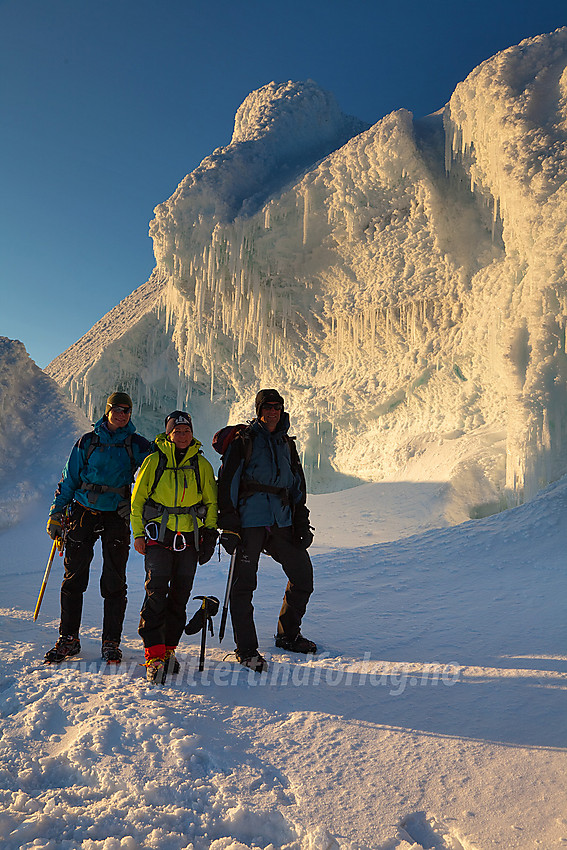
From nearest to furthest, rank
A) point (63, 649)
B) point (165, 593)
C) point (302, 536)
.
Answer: point (165, 593) → point (63, 649) → point (302, 536)

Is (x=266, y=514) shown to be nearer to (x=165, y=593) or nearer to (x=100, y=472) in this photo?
(x=165, y=593)

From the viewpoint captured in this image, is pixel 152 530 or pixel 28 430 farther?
pixel 28 430

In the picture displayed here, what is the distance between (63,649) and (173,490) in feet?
Answer: 4.29

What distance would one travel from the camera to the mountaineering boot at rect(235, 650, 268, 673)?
3.15 metres

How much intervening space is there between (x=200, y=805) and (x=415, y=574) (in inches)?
156

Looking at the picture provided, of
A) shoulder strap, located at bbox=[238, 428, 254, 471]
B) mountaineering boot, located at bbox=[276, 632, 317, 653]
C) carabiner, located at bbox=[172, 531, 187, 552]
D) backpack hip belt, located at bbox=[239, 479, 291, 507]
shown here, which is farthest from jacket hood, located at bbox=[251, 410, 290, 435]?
mountaineering boot, located at bbox=[276, 632, 317, 653]

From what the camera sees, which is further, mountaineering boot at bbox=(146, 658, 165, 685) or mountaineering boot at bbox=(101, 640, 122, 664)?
mountaineering boot at bbox=(101, 640, 122, 664)

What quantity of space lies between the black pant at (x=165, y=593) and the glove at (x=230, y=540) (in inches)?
8.9

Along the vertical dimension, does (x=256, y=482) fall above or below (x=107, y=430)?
below

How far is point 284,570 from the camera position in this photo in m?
3.52

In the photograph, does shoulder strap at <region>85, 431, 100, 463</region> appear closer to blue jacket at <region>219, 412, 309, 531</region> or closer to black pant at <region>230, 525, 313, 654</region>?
blue jacket at <region>219, 412, 309, 531</region>

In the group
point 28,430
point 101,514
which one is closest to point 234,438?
point 101,514

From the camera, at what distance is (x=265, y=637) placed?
154 inches

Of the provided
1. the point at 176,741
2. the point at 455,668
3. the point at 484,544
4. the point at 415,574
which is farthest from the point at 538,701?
the point at 484,544
